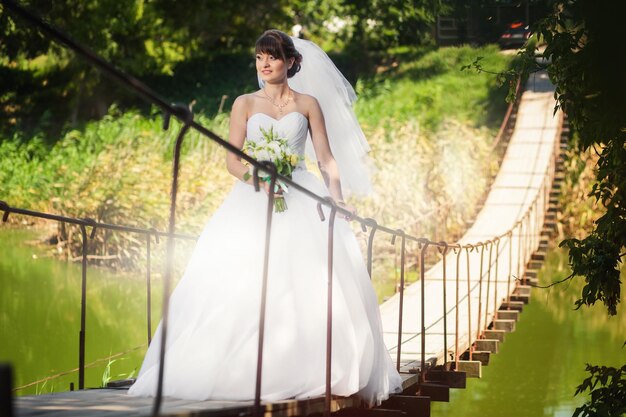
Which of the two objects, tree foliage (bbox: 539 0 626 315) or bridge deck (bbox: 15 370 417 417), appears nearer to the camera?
bridge deck (bbox: 15 370 417 417)

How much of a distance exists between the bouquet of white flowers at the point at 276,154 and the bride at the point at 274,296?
1.5 inches

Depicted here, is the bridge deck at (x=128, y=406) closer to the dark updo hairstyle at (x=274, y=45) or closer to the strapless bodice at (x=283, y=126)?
the strapless bodice at (x=283, y=126)

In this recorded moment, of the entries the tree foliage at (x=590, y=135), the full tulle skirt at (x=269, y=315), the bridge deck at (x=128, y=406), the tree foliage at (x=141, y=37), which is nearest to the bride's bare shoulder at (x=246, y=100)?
the full tulle skirt at (x=269, y=315)

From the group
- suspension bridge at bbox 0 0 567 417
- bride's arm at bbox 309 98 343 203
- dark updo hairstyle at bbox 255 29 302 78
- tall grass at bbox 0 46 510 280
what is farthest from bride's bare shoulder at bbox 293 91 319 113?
tall grass at bbox 0 46 510 280

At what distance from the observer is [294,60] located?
3.86m

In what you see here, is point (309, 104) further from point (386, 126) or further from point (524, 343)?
point (386, 126)

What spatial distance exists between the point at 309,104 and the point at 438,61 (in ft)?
53.5

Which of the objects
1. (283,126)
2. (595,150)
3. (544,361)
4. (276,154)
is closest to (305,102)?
(283,126)

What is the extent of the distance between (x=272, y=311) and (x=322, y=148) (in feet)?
2.10

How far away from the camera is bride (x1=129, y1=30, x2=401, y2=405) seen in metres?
3.41

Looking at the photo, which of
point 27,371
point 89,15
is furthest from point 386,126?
point 27,371

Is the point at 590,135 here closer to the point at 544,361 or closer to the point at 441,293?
the point at 441,293

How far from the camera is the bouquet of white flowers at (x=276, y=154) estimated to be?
12.1ft

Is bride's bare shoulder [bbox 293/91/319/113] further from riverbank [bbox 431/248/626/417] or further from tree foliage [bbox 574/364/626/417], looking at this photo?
riverbank [bbox 431/248/626/417]
